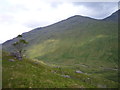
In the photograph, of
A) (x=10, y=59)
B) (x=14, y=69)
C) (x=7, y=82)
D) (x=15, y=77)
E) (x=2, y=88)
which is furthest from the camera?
(x=10, y=59)

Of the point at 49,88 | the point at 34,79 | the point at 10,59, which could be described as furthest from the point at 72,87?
the point at 10,59

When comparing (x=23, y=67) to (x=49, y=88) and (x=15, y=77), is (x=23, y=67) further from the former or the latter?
(x=49, y=88)

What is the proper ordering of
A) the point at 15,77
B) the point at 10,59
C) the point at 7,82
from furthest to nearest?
the point at 10,59, the point at 15,77, the point at 7,82

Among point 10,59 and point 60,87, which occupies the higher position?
point 10,59

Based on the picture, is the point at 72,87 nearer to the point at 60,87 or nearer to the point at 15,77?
the point at 60,87

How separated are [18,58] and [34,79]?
2177 centimetres

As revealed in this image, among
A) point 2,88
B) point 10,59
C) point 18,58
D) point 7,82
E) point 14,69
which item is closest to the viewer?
point 2,88

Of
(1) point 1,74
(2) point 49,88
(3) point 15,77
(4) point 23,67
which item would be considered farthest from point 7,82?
(4) point 23,67

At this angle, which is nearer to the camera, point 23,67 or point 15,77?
point 15,77

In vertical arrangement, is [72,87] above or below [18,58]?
below

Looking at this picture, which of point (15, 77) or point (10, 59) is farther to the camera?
point (10, 59)

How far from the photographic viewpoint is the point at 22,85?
3431 cm

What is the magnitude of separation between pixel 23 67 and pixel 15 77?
915 centimetres

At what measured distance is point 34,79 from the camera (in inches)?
1506
